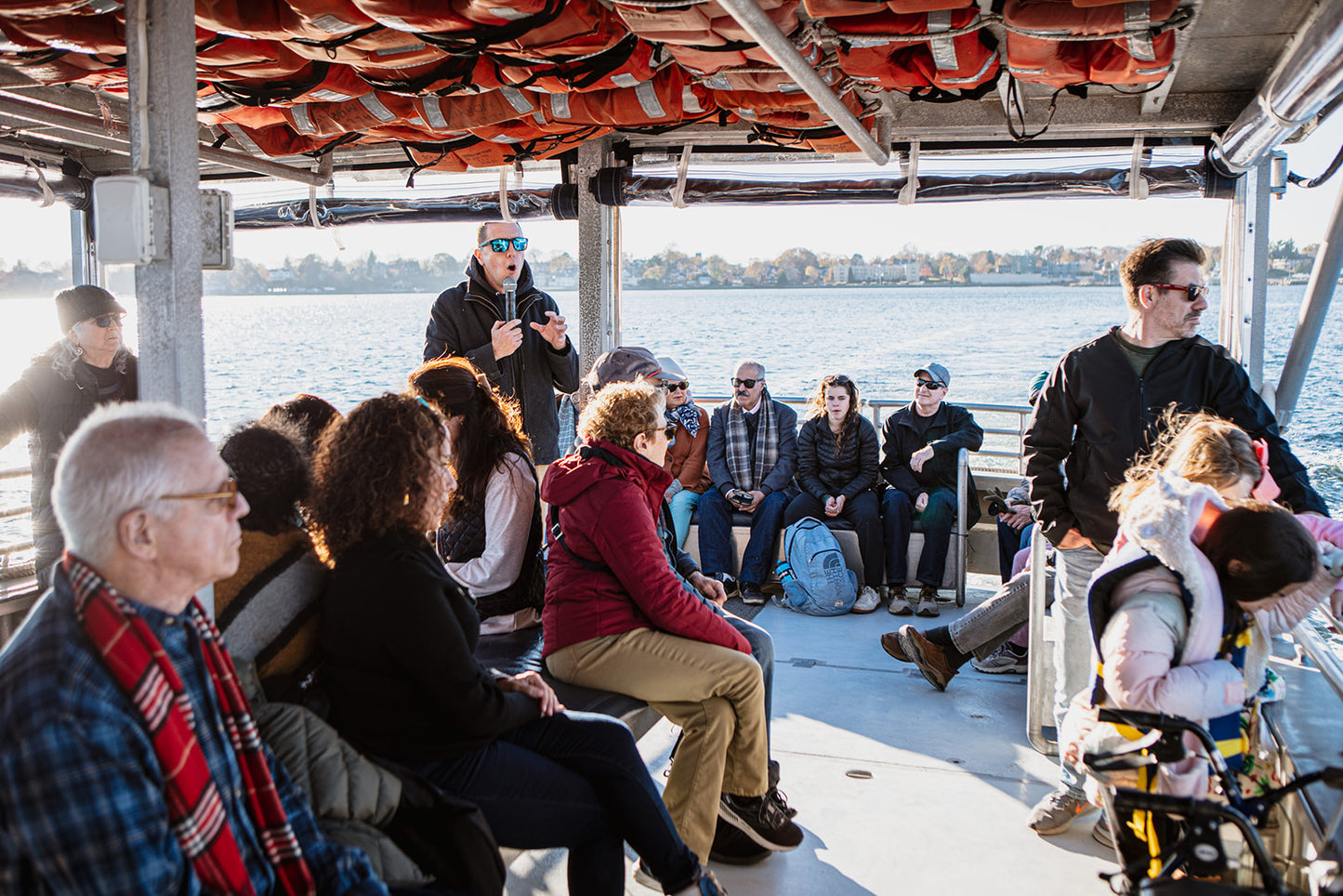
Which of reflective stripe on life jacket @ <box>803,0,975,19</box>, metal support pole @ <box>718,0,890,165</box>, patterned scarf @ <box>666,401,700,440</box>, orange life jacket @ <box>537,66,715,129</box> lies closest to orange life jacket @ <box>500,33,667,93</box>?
orange life jacket @ <box>537,66,715,129</box>

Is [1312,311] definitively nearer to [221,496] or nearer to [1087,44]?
[1087,44]

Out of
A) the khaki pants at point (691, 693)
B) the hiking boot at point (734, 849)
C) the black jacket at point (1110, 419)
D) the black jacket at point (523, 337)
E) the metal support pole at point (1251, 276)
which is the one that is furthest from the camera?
the metal support pole at point (1251, 276)

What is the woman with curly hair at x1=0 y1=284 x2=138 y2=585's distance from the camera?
155 inches

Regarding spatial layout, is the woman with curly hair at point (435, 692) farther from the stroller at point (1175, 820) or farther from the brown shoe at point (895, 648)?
the brown shoe at point (895, 648)

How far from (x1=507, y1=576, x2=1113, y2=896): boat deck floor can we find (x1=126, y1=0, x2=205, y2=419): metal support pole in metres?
1.62

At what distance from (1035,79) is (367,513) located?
3.28 meters

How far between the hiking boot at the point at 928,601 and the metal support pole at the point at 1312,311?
1947 mm

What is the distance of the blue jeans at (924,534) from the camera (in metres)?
5.86

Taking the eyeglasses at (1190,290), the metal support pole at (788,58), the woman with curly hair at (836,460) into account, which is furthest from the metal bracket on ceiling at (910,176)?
the eyeglasses at (1190,290)

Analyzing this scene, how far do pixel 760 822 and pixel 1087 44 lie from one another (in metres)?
2.89

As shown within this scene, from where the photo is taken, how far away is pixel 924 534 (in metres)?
5.96

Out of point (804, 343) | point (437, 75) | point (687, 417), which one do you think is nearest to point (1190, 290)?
point (437, 75)

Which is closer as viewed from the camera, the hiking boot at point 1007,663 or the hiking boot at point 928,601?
the hiking boot at point 1007,663

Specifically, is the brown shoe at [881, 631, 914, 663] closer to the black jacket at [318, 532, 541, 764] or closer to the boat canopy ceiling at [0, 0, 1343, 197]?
the boat canopy ceiling at [0, 0, 1343, 197]
